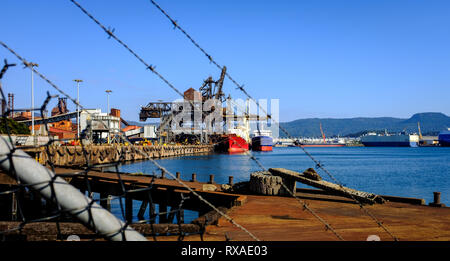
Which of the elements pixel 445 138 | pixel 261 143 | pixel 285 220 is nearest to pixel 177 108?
pixel 261 143

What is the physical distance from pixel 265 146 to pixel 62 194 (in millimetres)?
148606

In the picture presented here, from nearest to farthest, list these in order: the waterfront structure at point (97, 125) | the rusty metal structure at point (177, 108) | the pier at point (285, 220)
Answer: the waterfront structure at point (97, 125) < the pier at point (285, 220) < the rusty metal structure at point (177, 108)

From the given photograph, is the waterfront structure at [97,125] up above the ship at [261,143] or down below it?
above

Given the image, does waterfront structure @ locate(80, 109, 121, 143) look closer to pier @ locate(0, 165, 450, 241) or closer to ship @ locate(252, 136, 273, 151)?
pier @ locate(0, 165, 450, 241)

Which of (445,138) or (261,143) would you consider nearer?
(261,143)

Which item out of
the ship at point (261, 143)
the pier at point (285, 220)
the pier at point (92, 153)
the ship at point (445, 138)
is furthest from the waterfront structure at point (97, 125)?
the ship at point (445, 138)

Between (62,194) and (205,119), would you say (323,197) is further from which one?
(205,119)

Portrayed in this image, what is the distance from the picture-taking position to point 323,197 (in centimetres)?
1319

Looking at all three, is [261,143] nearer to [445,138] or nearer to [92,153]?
[92,153]

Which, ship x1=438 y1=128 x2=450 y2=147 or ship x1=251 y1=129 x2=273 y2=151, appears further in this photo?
ship x1=438 y1=128 x2=450 y2=147

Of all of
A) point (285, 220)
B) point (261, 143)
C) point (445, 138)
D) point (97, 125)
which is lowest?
point (285, 220)

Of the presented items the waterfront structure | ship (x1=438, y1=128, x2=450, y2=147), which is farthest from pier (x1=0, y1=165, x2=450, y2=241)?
ship (x1=438, y1=128, x2=450, y2=147)

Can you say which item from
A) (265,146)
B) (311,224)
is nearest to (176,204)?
(311,224)

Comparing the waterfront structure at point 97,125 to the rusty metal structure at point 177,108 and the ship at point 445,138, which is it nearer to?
the rusty metal structure at point 177,108
